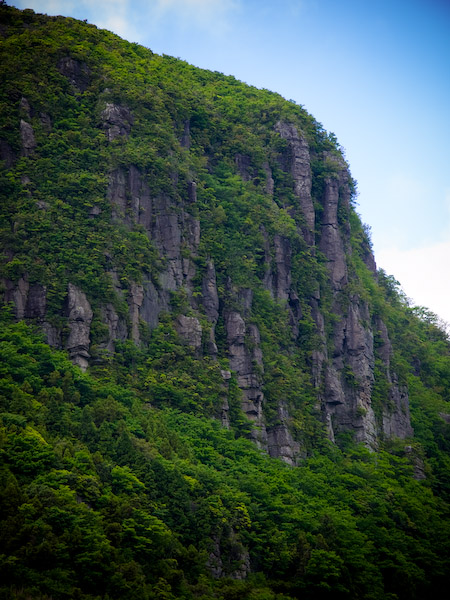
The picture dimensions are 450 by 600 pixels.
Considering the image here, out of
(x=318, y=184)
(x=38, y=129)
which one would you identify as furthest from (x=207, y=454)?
(x=318, y=184)

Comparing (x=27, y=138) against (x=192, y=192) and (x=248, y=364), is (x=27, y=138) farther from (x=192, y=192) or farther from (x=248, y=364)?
(x=248, y=364)

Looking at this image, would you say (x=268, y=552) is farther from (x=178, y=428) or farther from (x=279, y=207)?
(x=279, y=207)

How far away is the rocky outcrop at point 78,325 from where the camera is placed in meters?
67.3

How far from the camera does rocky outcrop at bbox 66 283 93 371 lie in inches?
2651

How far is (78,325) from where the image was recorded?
224 ft

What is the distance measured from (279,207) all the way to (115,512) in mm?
41391

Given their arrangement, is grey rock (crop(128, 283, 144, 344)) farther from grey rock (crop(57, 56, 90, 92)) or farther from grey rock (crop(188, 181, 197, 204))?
grey rock (crop(57, 56, 90, 92))

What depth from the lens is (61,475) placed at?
176 feet

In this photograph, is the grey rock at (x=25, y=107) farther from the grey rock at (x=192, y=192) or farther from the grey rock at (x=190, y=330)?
the grey rock at (x=190, y=330)

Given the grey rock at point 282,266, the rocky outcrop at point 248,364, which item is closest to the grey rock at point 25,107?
the rocky outcrop at point 248,364

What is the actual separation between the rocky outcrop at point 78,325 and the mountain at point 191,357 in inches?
6.3

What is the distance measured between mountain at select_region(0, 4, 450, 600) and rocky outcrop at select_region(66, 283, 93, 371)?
6.3 inches

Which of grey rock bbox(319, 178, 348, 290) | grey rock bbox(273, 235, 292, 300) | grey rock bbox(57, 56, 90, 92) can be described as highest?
grey rock bbox(57, 56, 90, 92)

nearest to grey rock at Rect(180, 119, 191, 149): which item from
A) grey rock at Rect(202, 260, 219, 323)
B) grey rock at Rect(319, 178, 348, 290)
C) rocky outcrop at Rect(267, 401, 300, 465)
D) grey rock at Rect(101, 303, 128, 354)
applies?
grey rock at Rect(202, 260, 219, 323)
